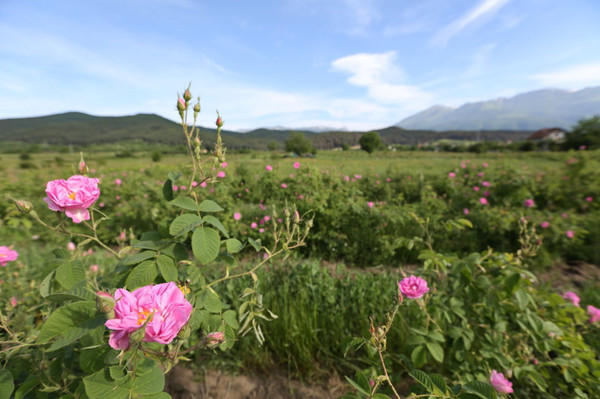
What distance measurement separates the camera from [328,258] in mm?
3941

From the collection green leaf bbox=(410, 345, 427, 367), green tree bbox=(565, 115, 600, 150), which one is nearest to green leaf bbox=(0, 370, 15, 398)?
green leaf bbox=(410, 345, 427, 367)

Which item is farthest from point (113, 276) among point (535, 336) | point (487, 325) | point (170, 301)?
point (535, 336)

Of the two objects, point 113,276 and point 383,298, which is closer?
point 113,276

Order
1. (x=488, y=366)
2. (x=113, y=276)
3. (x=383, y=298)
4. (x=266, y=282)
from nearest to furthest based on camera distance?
(x=113, y=276), (x=488, y=366), (x=383, y=298), (x=266, y=282)

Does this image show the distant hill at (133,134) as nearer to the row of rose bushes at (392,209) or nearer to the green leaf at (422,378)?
the row of rose bushes at (392,209)

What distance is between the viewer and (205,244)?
90 cm

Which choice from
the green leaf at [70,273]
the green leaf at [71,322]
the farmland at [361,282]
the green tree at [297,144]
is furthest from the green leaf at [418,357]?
the green tree at [297,144]

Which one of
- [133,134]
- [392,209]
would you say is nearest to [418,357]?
[392,209]

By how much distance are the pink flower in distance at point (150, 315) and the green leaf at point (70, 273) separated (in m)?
0.36

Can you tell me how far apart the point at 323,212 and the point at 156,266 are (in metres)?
3.33

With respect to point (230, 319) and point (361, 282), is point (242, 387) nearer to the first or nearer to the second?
point (230, 319)

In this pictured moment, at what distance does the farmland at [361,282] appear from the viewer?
3.21 ft

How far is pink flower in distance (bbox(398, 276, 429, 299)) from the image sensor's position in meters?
1.14

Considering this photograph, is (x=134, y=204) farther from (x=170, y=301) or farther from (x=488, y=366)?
(x=488, y=366)
